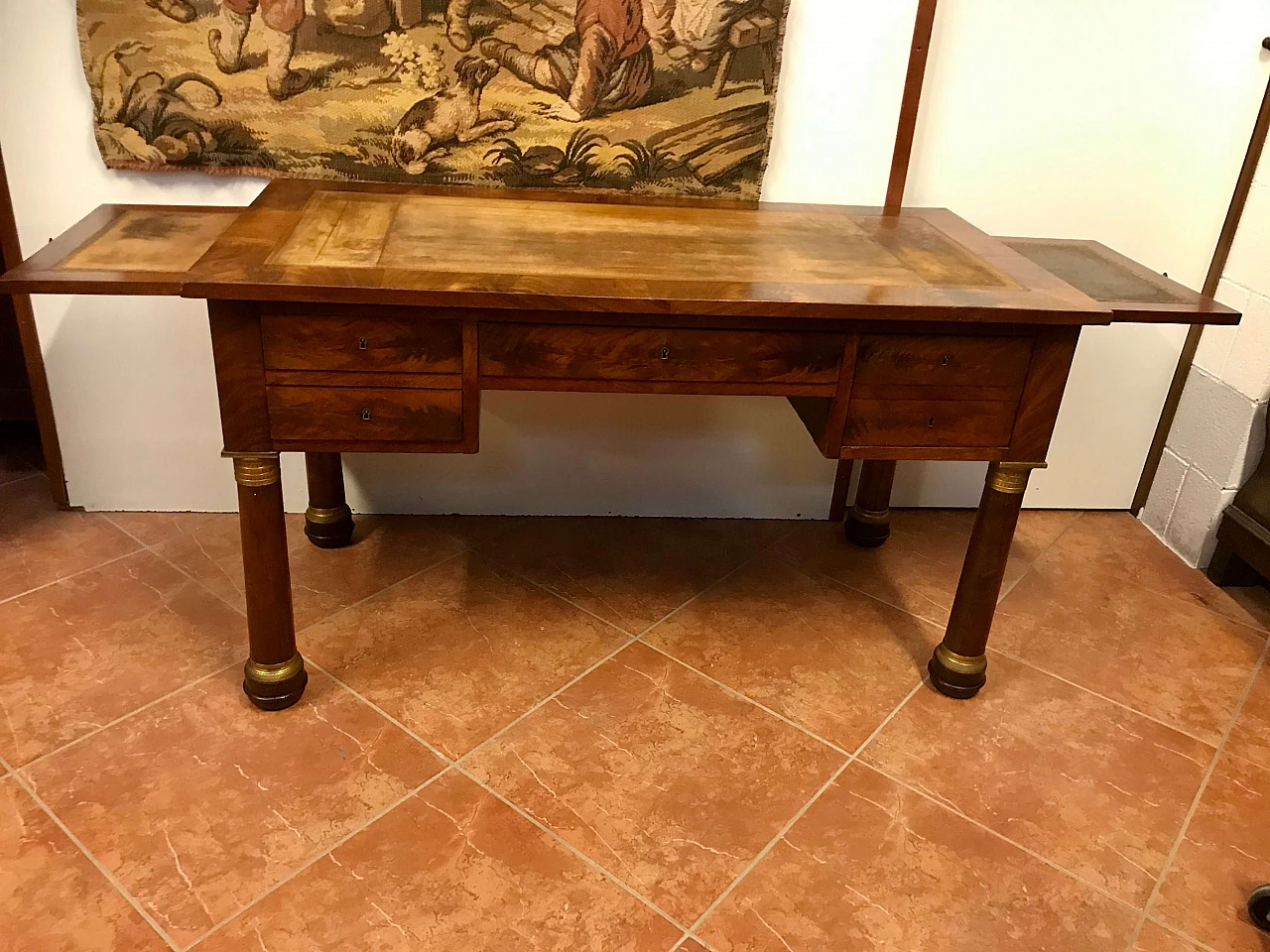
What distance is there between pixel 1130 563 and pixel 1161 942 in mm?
1229

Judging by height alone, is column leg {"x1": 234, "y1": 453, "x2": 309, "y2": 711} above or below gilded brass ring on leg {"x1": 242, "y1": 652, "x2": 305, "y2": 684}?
above

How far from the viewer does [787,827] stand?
169cm

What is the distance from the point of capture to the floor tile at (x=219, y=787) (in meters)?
1.53

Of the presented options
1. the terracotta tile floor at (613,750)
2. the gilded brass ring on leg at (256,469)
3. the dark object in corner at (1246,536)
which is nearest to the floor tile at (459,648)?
the terracotta tile floor at (613,750)

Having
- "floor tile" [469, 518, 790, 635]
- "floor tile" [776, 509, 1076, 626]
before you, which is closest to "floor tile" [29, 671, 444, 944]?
"floor tile" [469, 518, 790, 635]

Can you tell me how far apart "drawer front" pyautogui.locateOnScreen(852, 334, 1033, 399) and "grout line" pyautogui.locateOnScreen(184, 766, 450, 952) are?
99cm

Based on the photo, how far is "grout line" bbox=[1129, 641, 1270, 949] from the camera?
1.58m

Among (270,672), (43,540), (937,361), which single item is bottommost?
(43,540)

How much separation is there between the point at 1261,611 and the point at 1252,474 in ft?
1.07

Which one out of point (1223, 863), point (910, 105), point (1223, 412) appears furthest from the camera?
point (1223, 412)

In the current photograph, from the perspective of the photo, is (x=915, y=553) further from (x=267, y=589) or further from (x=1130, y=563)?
(x=267, y=589)

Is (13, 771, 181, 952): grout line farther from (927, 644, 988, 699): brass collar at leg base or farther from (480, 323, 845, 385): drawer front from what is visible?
(927, 644, 988, 699): brass collar at leg base

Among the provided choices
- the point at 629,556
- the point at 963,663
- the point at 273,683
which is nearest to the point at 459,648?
the point at 273,683

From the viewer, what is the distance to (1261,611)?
7.88ft
